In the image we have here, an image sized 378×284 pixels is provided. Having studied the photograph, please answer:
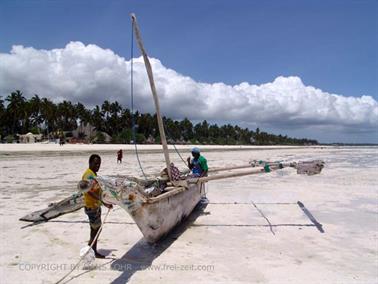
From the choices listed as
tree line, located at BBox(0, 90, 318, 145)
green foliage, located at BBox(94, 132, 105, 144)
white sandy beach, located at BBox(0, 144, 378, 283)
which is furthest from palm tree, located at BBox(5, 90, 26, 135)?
white sandy beach, located at BBox(0, 144, 378, 283)

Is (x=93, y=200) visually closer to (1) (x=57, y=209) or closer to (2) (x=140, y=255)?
(2) (x=140, y=255)

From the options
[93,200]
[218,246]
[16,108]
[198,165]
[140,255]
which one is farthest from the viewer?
[16,108]

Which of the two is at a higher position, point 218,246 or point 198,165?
point 198,165

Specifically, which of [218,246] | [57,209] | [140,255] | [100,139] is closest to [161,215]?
[140,255]

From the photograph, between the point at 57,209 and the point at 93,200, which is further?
the point at 57,209

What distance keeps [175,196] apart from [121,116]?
67070 mm

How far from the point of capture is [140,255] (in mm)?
4859

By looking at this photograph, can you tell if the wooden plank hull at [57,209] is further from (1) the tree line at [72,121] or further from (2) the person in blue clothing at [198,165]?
(1) the tree line at [72,121]

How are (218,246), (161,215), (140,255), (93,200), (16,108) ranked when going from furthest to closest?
(16,108)
(218,246)
(161,215)
(140,255)
(93,200)

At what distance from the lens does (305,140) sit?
196250 millimetres

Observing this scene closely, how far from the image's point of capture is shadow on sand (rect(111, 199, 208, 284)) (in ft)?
14.0

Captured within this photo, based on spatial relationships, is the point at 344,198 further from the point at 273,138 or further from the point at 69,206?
the point at 273,138

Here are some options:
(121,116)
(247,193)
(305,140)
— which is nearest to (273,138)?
(305,140)

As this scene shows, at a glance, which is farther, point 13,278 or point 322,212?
point 322,212
